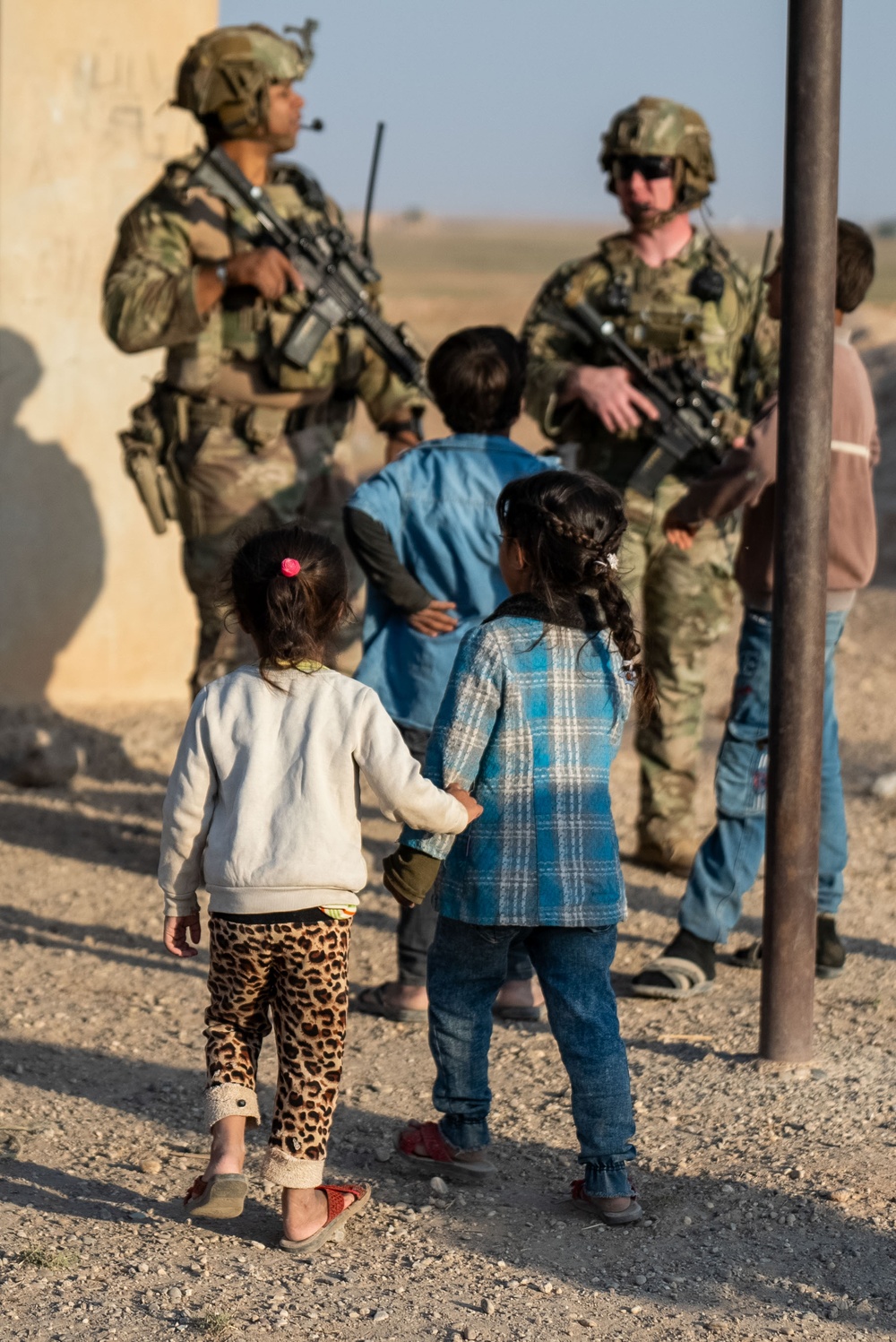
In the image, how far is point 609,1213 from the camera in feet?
9.96

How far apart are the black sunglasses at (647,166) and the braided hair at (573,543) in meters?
2.39

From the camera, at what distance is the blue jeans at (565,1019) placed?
9.80ft

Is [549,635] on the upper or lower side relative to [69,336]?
lower

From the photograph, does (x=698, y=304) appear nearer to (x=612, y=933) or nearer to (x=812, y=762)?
(x=812, y=762)

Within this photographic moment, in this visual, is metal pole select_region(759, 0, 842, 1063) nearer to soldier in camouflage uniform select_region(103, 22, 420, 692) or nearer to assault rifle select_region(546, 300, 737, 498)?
assault rifle select_region(546, 300, 737, 498)

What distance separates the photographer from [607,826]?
9.86 feet

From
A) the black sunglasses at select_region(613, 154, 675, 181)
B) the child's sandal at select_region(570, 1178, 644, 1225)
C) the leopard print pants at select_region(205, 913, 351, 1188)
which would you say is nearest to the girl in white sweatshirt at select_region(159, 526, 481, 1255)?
the leopard print pants at select_region(205, 913, 351, 1188)

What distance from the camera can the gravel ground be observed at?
107 inches

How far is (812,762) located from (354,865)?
49.3 inches

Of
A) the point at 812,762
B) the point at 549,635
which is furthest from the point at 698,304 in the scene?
the point at 549,635

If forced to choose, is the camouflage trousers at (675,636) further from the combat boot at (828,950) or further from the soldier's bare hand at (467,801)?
the soldier's bare hand at (467,801)

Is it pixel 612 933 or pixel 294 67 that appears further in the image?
pixel 294 67

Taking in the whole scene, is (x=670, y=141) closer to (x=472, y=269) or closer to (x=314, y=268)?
(x=314, y=268)

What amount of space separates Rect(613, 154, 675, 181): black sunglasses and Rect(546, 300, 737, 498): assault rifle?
17.0 inches
